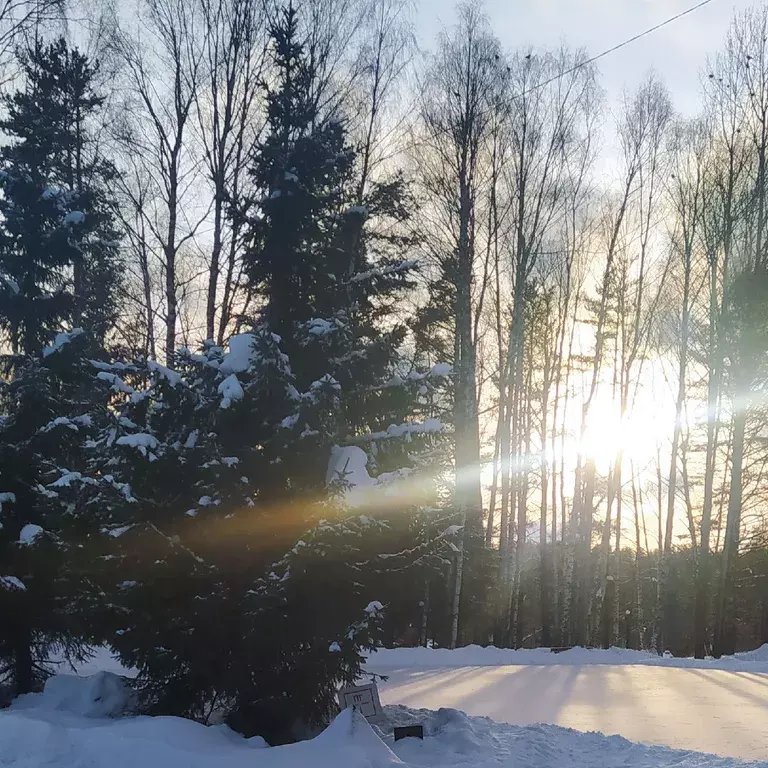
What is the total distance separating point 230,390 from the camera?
6285mm

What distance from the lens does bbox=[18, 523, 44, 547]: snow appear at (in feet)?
24.9

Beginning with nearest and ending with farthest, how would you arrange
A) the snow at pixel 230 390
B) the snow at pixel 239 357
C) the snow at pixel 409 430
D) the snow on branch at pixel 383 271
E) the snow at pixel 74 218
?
the snow at pixel 230 390, the snow at pixel 239 357, the snow at pixel 409 430, the snow on branch at pixel 383 271, the snow at pixel 74 218

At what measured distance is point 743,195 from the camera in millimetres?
18672

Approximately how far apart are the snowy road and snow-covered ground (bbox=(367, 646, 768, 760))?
0.04ft

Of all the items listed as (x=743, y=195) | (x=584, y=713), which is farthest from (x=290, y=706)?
(x=743, y=195)

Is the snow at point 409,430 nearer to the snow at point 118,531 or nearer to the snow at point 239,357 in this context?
the snow at point 239,357

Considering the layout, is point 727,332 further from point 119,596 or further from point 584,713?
point 119,596

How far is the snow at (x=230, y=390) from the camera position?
627 cm

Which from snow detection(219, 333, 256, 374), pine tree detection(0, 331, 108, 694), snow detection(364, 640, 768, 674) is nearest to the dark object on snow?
pine tree detection(0, 331, 108, 694)

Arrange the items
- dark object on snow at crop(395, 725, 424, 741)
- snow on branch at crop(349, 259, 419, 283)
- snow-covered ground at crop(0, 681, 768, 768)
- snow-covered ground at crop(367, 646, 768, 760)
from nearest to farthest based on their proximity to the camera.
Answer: snow-covered ground at crop(0, 681, 768, 768), dark object on snow at crop(395, 725, 424, 741), snow-covered ground at crop(367, 646, 768, 760), snow on branch at crop(349, 259, 419, 283)

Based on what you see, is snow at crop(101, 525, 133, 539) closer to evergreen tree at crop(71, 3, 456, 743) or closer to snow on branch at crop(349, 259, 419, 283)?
evergreen tree at crop(71, 3, 456, 743)

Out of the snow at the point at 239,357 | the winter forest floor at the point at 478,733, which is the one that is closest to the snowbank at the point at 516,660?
the winter forest floor at the point at 478,733

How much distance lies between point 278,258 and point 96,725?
4.63m

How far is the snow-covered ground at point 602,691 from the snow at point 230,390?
15.0 ft
